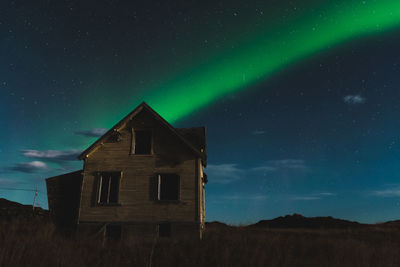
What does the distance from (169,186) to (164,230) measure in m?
2.48

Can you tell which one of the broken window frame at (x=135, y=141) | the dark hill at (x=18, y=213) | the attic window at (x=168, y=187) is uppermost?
the broken window frame at (x=135, y=141)

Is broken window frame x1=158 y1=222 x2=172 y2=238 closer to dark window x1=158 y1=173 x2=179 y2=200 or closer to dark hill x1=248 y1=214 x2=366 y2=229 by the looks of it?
dark window x1=158 y1=173 x2=179 y2=200

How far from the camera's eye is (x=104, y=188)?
16328 mm

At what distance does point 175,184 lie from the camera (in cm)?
1617

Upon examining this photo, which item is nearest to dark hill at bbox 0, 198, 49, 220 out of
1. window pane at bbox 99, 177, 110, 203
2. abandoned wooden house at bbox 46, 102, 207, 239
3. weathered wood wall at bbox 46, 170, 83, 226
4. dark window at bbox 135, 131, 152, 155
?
weathered wood wall at bbox 46, 170, 83, 226

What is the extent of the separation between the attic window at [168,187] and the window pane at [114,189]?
8.70ft

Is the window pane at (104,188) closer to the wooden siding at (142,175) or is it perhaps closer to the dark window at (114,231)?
the wooden siding at (142,175)

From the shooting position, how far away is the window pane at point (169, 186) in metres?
16.0

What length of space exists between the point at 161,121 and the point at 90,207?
6531mm

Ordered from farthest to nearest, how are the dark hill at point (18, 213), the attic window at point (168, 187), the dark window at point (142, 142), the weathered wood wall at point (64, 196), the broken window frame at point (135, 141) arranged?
1. the dark hill at point (18, 213)
2. the weathered wood wall at point (64, 196)
3. the dark window at point (142, 142)
4. the broken window frame at point (135, 141)
5. the attic window at point (168, 187)

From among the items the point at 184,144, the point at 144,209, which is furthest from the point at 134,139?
the point at 144,209

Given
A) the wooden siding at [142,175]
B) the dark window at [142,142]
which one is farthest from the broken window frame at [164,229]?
the dark window at [142,142]

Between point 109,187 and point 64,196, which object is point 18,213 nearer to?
point 64,196

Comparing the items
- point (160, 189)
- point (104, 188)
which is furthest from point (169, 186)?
point (104, 188)
